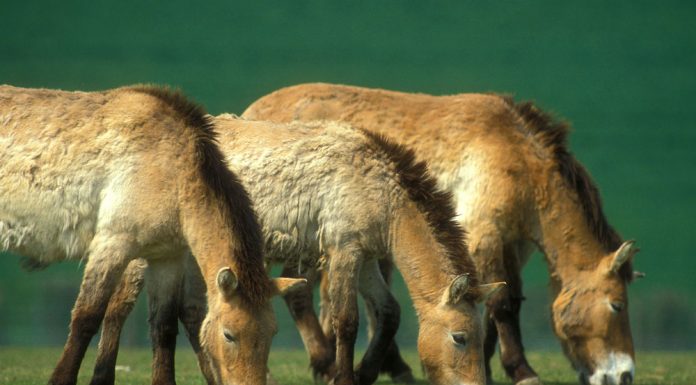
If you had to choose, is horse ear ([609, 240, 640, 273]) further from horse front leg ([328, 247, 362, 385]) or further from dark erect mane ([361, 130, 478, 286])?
horse front leg ([328, 247, 362, 385])

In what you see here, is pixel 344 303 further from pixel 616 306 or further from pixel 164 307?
pixel 616 306

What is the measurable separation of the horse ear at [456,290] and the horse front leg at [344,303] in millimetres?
854

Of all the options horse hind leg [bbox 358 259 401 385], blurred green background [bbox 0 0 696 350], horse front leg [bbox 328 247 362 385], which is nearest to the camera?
horse front leg [bbox 328 247 362 385]

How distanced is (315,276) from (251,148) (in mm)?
1627

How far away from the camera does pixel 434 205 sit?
9.09 m

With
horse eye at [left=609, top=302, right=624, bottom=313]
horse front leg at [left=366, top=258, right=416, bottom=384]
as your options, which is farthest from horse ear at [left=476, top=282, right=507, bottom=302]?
horse front leg at [left=366, top=258, right=416, bottom=384]

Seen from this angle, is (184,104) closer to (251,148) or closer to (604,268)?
(251,148)

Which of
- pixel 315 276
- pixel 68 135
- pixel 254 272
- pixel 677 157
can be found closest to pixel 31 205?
pixel 68 135

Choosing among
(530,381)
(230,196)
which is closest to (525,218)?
(530,381)

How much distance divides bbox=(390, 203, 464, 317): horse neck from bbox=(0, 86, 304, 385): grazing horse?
4.85 feet

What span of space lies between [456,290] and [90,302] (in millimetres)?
2748

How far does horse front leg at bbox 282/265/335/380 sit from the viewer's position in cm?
1017

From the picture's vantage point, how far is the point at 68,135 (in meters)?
8.44

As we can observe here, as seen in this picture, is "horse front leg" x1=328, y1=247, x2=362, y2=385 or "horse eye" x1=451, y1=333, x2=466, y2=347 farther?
Result: "horse front leg" x1=328, y1=247, x2=362, y2=385
